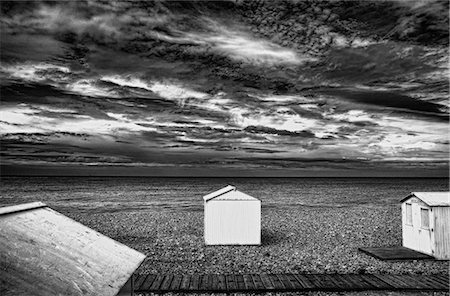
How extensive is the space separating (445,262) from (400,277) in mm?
4327

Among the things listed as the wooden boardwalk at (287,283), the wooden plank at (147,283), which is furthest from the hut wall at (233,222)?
the wooden plank at (147,283)

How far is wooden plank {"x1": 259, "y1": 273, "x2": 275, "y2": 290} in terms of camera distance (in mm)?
12531

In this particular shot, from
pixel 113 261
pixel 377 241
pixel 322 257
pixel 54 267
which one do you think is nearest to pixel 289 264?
pixel 322 257

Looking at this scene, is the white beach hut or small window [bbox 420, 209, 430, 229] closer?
small window [bbox 420, 209, 430, 229]

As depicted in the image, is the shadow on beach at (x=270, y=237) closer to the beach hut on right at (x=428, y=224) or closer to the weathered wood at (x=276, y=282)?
the beach hut on right at (x=428, y=224)

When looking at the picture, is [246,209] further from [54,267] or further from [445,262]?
[54,267]

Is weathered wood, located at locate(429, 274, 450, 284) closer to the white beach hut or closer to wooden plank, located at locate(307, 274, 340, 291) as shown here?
wooden plank, located at locate(307, 274, 340, 291)

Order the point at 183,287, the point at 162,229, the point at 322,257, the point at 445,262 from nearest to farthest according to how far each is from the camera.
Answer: the point at 183,287 → the point at 445,262 → the point at 322,257 → the point at 162,229

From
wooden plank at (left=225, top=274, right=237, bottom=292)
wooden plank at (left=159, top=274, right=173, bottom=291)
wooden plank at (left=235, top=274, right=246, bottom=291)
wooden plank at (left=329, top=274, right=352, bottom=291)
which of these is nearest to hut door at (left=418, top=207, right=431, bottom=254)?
wooden plank at (left=329, top=274, right=352, bottom=291)

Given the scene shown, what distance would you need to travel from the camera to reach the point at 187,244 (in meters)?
21.5

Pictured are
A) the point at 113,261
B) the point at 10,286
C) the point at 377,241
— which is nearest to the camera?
the point at 10,286

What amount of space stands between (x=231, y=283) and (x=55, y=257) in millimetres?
8085

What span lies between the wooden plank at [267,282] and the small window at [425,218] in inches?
329

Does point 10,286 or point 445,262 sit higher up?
point 10,286
